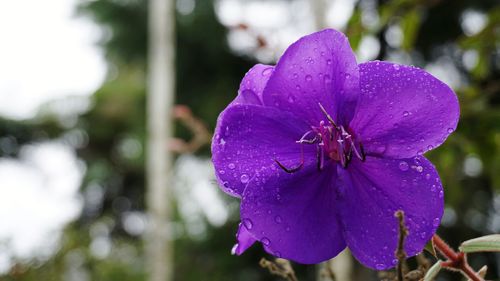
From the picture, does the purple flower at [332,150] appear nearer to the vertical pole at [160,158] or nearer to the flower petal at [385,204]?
the flower petal at [385,204]

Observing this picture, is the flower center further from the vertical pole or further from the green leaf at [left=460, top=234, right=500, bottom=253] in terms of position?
the vertical pole

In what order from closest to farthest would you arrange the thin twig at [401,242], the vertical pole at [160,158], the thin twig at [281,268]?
the thin twig at [401,242] → the thin twig at [281,268] → the vertical pole at [160,158]

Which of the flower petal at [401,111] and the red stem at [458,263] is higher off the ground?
the flower petal at [401,111]

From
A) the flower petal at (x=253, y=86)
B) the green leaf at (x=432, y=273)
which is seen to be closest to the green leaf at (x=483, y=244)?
the green leaf at (x=432, y=273)

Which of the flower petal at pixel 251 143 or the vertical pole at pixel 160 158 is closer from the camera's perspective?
the flower petal at pixel 251 143

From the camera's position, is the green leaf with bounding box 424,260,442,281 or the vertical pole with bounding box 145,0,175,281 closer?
the green leaf with bounding box 424,260,442,281

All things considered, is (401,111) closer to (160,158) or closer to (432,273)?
(432,273)

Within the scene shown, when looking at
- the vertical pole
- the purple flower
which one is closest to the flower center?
the purple flower

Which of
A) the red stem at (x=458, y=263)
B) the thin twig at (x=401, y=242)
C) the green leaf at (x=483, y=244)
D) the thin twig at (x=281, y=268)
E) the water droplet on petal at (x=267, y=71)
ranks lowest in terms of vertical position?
the thin twig at (x=281, y=268)

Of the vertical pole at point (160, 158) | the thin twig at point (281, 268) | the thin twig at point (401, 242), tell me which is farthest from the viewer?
the vertical pole at point (160, 158)

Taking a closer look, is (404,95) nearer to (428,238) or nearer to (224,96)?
(428,238)
